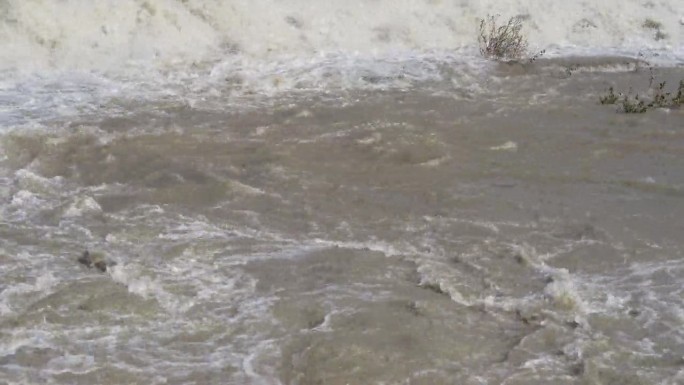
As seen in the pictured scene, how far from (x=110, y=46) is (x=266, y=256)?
16.2 feet

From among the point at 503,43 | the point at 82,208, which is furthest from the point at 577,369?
the point at 503,43

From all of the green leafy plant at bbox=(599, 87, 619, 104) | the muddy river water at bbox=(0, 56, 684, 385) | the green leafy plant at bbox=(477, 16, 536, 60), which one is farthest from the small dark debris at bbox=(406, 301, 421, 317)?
the green leafy plant at bbox=(477, 16, 536, 60)

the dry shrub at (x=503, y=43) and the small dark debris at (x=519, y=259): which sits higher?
the dry shrub at (x=503, y=43)

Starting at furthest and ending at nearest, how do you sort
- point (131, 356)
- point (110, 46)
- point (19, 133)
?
point (110, 46) → point (19, 133) → point (131, 356)

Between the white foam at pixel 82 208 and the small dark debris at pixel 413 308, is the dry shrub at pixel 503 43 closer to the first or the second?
the white foam at pixel 82 208

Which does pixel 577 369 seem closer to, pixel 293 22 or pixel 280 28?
pixel 280 28

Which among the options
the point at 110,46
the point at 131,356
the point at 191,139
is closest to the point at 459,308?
the point at 131,356

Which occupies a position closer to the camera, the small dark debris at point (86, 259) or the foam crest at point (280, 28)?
the small dark debris at point (86, 259)

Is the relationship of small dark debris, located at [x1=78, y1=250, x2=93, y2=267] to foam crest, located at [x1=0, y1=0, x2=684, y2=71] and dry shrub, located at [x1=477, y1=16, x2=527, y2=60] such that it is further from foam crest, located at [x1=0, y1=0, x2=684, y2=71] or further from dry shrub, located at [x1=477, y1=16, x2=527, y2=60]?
dry shrub, located at [x1=477, y1=16, x2=527, y2=60]

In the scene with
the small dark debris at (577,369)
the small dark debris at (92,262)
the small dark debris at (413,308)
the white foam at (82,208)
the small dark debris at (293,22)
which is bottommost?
the small dark debris at (577,369)

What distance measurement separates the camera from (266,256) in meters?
5.57

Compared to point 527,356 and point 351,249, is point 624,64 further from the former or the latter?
point 527,356

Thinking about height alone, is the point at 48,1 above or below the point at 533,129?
above

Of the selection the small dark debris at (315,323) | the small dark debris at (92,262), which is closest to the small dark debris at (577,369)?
the small dark debris at (315,323)
